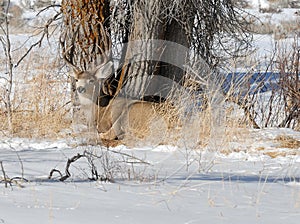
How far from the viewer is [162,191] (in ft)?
13.7

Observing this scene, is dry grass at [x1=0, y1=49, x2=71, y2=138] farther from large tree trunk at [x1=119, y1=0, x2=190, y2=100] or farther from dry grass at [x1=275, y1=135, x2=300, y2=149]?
dry grass at [x1=275, y1=135, x2=300, y2=149]

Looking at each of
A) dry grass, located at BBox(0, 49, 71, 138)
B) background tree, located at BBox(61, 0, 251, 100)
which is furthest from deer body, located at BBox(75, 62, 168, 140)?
dry grass, located at BBox(0, 49, 71, 138)

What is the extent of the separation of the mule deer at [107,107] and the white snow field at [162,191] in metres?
1.80

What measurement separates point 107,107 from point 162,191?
4801 mm

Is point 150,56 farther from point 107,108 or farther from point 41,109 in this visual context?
point 41,109

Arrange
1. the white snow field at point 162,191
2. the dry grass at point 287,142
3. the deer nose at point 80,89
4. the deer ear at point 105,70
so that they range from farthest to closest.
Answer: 1. the deer ear at point 105,70
2. the deer nose at point 80,89
3. the dry grass at point 287,142
4. the white snow field at point 162,191

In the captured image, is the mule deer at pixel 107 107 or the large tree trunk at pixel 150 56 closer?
the mule deer at pixel 107 107

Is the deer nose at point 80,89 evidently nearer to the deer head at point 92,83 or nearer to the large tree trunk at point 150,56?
the deer head at point 92,83

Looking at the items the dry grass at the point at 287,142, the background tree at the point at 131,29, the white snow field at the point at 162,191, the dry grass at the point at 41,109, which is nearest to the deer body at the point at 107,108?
the background tree at the point at 131,29

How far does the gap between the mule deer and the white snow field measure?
1.80 m

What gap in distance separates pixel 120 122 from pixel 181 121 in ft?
4.24

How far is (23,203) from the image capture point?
363 centimetres

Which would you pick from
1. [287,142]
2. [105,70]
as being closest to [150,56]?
[105,70]

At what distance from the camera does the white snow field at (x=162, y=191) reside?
3.41m
